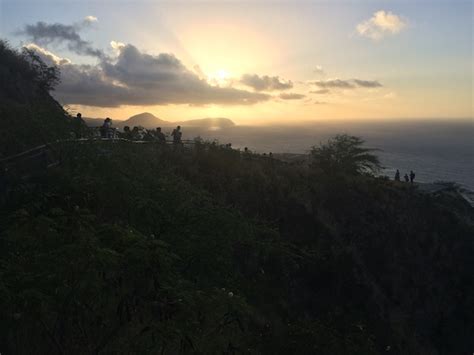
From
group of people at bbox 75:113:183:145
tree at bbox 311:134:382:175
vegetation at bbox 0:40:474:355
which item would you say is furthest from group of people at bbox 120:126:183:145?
tree at bbox 311:134:382:175

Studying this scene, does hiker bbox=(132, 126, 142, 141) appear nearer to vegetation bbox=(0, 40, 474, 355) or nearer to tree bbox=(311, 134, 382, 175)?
vegetation bbox=(0, 40, 474, 355)

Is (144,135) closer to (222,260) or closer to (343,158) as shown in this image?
(222,260)

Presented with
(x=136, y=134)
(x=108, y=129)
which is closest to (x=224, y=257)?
(x=108, y=129)

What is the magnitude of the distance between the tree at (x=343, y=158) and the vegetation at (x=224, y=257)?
181 mm

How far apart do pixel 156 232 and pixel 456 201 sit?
42.2 meters

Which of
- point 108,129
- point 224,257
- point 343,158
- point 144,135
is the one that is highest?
point 108,129

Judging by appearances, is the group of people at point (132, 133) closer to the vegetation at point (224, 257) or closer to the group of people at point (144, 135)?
the group of people at point (144, 135)

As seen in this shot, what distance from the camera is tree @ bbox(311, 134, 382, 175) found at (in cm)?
3123

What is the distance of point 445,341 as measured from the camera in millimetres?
22797

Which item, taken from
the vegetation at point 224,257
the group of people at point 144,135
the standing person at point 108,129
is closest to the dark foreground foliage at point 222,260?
the vegetation at point 224,257

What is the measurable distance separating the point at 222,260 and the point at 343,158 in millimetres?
26377

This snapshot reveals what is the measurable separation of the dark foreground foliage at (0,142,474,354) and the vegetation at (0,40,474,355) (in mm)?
49

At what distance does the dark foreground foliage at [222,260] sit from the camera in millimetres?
5438

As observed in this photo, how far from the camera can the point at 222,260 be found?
8.74 metres
